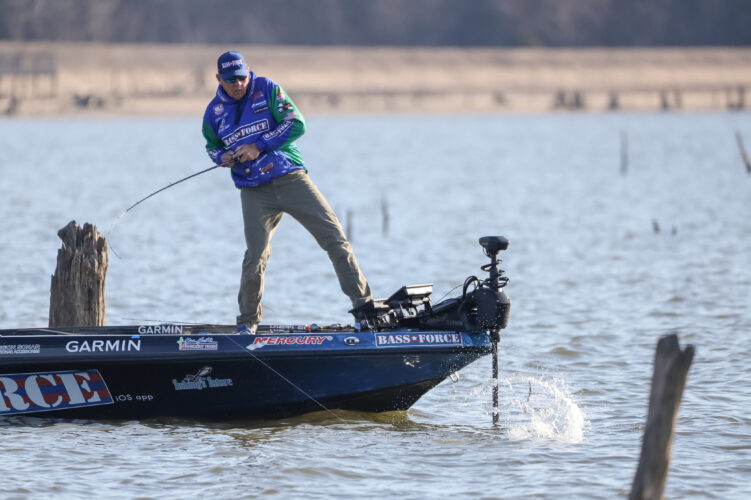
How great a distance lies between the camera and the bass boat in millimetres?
8148

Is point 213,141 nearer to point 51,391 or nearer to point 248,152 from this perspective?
point 248,152

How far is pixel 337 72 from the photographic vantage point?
266ft

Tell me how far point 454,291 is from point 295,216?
677 cm

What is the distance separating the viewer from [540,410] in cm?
914

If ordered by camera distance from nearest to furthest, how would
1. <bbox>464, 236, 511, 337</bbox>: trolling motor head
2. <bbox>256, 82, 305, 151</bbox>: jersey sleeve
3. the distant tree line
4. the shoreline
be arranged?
<bbox>464, 236, 511, 337</bbox>: trolling motor head, <bbox>256, 82, 305, 151</bbox>: jersey sleeve, the shoreline, the distant tree line

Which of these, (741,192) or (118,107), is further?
(118,107)

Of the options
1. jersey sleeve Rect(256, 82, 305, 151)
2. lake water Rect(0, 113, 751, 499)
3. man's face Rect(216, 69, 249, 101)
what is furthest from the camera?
jersey sleeve Rect(256, 82, 305, 151)

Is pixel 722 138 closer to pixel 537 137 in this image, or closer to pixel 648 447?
pixel 537 137

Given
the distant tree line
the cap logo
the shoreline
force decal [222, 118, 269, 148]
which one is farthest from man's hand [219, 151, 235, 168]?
the distant tree line

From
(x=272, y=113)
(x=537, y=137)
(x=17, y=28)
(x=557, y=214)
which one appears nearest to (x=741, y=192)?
(x=557, y=214)

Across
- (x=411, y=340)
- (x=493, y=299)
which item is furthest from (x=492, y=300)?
(x=411, y=340)

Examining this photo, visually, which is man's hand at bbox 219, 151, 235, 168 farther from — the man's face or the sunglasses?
the sunglasses

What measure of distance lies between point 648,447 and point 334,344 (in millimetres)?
3080

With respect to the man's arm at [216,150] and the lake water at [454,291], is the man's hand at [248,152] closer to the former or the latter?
the man's arm at [216,150]
